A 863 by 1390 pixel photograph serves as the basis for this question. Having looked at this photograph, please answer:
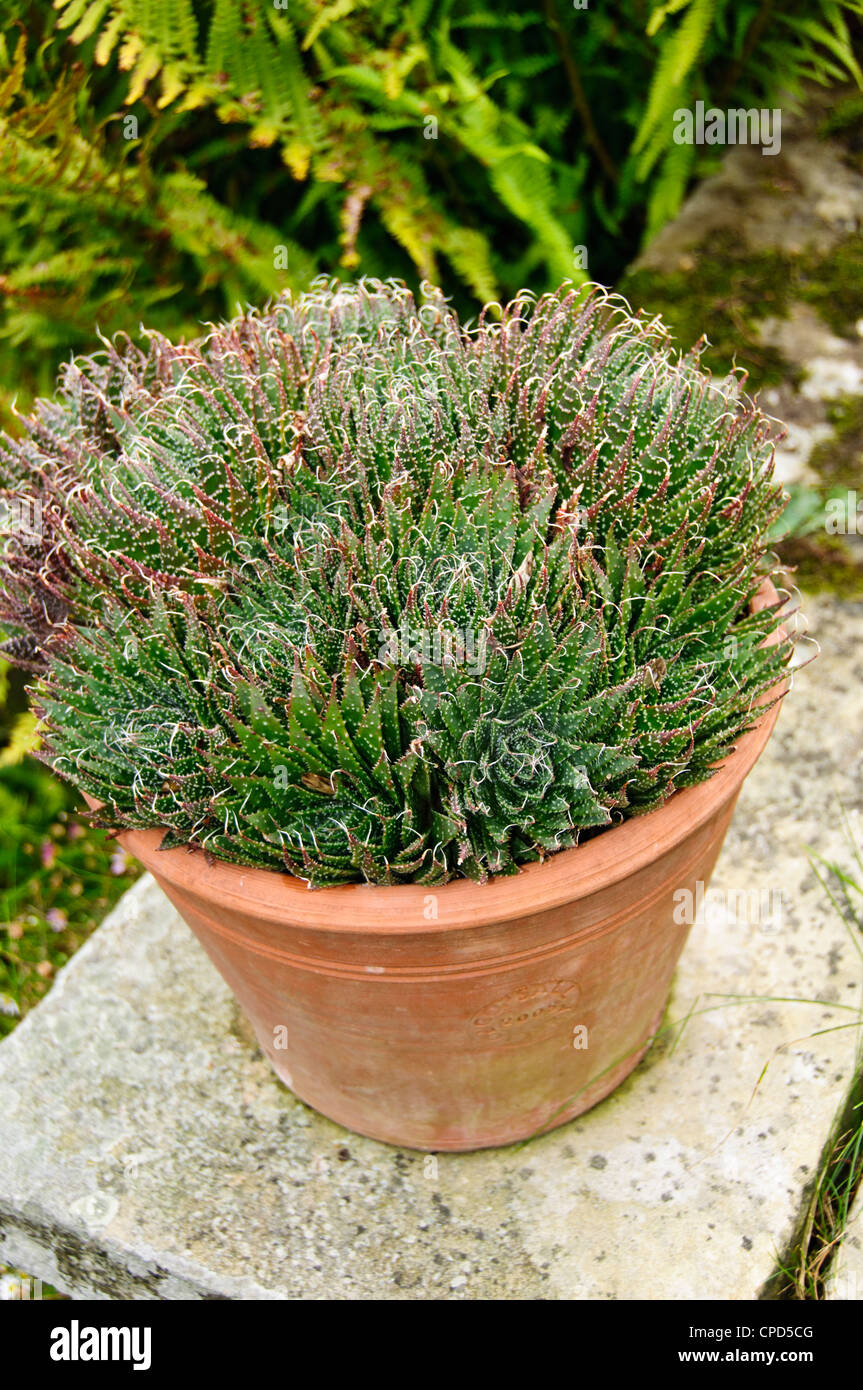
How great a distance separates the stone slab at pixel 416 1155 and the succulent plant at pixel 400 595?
0.87 metres

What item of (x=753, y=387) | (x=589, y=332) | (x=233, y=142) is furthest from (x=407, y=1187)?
(x=233, y=142)

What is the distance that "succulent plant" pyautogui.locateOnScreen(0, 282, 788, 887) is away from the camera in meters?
1.69

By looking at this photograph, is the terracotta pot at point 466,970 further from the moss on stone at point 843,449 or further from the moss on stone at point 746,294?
the moss on stone at point 746,294

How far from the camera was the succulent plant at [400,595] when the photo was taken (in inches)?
66.4

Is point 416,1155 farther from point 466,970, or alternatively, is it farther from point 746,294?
point 746,294

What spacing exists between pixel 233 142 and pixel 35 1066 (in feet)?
8.64

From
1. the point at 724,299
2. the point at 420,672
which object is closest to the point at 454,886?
the point at 420,672

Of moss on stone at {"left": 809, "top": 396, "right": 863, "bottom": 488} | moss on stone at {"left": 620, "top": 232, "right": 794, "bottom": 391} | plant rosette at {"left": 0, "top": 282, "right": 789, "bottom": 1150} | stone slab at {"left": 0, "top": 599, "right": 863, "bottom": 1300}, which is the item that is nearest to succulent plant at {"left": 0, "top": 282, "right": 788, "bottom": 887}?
plant rosette at {"left": 0, "top": 282, "right": 789, "bottom": 1150}

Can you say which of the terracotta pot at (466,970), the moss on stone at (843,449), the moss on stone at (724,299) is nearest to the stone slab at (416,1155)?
the terracotta pot at (466,970)

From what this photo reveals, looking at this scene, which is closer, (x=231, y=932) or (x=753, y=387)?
(x=231, y=932)

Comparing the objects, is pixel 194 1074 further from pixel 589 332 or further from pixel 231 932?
pixel 589 332

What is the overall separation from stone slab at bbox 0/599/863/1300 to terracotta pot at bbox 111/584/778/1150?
125 millimetres

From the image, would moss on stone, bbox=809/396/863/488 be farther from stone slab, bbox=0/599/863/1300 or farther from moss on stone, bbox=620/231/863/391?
stone slab, bbox=0/599/863/1300

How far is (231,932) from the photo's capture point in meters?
1.91
